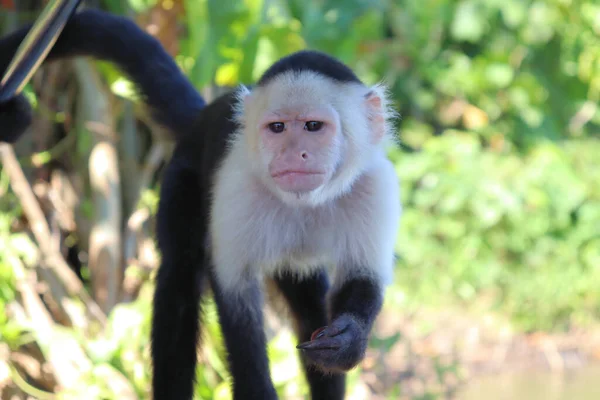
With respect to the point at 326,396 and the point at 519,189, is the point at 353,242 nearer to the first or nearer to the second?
the point at 326,396

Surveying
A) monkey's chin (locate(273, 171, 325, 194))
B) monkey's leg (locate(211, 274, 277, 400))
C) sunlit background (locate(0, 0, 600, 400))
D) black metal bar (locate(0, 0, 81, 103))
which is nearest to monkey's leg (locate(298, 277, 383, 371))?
monkey's leg (locate(211, 274, 277, 400))

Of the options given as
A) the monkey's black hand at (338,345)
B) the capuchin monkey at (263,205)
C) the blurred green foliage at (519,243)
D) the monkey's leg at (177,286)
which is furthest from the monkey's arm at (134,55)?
the blurred green foliage at (519,243)

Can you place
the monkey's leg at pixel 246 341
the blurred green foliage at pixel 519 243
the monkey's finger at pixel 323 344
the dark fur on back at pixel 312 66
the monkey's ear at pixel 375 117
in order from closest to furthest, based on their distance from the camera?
the monkey's finger at pixel 323 344, the dark fur on back at pixel 312 66, the monkey's leg at pixel 246 341, the monkey's ear at pixel 375 117, the blurred green foliage at pixel 519 243

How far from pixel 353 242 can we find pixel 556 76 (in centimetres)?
434

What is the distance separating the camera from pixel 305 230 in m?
1.79

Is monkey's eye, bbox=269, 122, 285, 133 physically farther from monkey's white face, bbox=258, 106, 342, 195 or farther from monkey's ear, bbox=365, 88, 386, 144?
monkey's ear, bbox=365, 88, 386, 144

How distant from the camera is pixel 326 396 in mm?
2066

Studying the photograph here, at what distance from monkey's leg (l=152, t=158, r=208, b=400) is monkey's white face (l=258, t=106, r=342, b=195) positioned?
373 mm

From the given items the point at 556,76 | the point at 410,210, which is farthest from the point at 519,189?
the point at 556,76

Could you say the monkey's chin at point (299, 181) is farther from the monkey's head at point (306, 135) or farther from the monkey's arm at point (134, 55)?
the monkey's arm at point (134, 55)

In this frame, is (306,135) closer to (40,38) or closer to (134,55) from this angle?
(40,38)

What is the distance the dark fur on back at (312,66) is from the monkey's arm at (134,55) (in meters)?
0.55

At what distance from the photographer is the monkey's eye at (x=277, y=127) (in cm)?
165

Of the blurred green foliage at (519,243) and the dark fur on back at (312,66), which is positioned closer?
the dark fur on back at (312,66)
